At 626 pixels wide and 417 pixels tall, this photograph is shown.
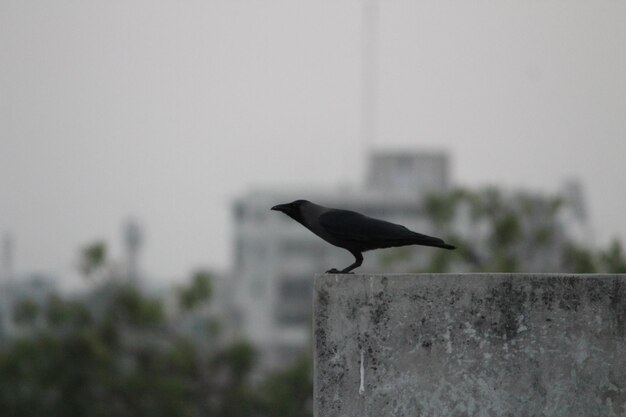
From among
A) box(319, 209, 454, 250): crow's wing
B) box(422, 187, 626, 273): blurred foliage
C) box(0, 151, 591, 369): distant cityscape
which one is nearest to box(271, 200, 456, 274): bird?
box(319, 209, 454, 250): crow's wing

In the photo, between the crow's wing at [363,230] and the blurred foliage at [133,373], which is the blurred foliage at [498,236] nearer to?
the blurred foliage at [133,373]

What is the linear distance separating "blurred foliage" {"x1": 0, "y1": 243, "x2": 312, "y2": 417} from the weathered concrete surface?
2007cm

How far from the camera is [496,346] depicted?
5.23 m

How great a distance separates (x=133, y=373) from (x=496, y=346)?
71.1ft

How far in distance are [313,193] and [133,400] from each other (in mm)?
50077

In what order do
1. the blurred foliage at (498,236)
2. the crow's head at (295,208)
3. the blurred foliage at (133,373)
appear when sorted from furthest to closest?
the blurred foliage at (498,236), the blurred foliage at (133,373), the crow's head at (295,208)

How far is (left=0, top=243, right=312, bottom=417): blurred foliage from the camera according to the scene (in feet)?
83.8

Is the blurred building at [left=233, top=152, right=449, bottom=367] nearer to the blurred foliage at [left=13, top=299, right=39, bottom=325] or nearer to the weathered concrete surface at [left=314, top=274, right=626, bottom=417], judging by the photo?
the blurred foliage at [left=13, top=299, right=39, bottom=325]

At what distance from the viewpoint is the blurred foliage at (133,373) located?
25.5 m

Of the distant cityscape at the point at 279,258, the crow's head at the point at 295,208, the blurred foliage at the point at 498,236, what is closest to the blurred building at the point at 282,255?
the distant cityscape at the point at 279,258

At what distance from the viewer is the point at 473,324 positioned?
523cm

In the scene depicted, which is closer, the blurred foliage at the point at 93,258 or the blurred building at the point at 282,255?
the blurred foliage at the point at 93,258

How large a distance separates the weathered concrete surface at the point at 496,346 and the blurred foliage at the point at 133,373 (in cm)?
2007

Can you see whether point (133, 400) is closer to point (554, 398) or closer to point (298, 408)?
point (298, 408)
